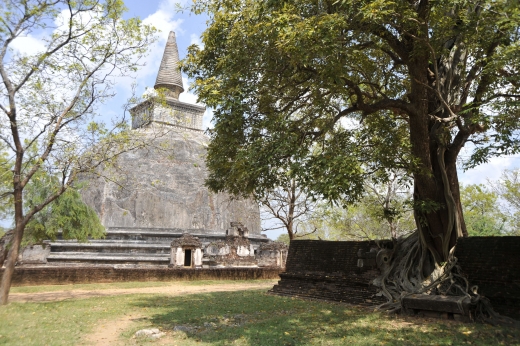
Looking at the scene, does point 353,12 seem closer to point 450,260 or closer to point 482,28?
point 482,28

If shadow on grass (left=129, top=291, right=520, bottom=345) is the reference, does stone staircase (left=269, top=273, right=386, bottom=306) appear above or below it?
above

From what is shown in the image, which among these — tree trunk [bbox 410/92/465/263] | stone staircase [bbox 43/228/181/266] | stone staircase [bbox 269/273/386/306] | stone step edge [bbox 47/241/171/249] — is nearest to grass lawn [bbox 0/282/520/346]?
stone staircase [bbox 269/273/386/306]

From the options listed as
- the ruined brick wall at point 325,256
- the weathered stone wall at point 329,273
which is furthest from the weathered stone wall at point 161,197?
the weathered stone wall at point 329,273

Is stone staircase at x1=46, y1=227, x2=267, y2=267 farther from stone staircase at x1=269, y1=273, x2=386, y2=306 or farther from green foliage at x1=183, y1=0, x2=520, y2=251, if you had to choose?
green foliage at x1=183, y1=0, x2=520, y2=251

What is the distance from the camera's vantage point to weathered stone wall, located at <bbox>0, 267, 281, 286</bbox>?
49.4 feet

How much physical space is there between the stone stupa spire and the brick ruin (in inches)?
887

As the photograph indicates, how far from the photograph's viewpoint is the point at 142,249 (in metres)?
21.4

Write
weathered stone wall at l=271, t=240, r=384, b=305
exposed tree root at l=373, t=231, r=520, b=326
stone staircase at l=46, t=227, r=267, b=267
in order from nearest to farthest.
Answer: exposed tree root at l=373, t=231, r=520, b=326 < weathered stone wall at l=271, t=240, r=384, b=305 < stone staircase at l=46, t=227, r=267, b=267

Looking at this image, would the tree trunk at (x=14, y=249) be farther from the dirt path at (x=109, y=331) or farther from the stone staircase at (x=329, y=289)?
the stone staircase at (x=329, y=289)

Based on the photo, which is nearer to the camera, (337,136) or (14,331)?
(14,331)

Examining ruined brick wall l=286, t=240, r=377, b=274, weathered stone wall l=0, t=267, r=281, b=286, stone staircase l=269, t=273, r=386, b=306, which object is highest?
ruined brick wall l=286, t=240, r=377, b=274

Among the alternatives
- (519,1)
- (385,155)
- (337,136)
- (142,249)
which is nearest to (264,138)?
(337,136)

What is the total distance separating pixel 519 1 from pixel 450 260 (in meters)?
5.16

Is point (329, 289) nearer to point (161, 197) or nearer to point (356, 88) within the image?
point (356, 88)
